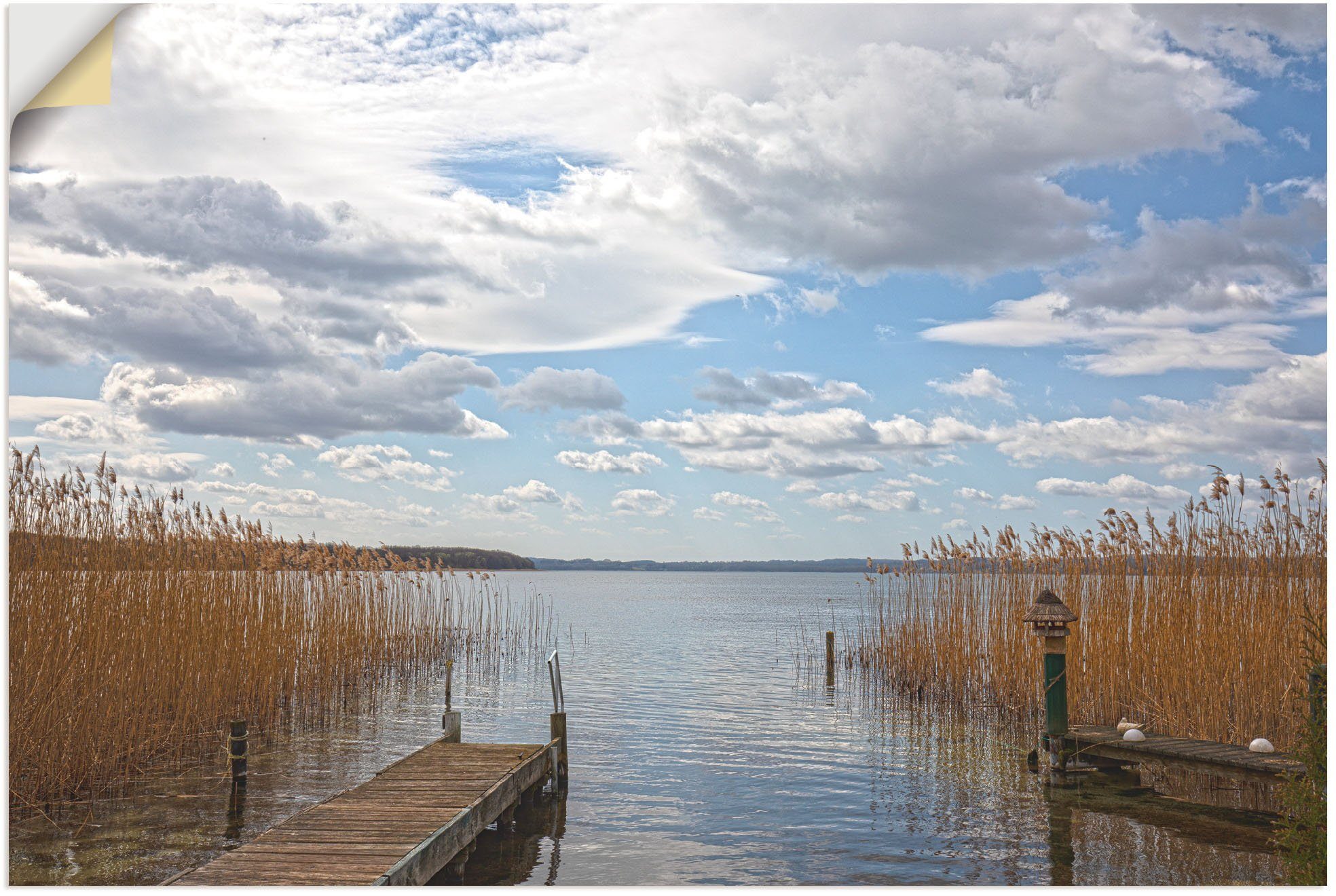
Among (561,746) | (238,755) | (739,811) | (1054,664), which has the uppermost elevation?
(1054,664)

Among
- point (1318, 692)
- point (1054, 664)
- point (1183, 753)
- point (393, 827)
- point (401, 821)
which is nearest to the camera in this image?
point (1318, 692)

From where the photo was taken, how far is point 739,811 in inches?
349

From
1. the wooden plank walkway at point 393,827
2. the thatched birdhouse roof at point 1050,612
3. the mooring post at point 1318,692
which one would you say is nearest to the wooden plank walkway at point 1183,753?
the thatched birdhouse roof at point 1050,612

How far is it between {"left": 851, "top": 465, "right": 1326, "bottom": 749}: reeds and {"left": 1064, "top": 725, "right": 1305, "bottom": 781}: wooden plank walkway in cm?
91

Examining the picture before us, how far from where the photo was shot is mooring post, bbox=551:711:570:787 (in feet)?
30.5

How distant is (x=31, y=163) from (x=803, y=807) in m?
7.75

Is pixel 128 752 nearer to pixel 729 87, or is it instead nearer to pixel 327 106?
pixel 327 106

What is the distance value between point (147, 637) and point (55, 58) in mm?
5740

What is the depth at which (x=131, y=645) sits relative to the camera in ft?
27.9

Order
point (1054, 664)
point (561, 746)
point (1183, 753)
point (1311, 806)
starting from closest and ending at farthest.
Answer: point (1311, 806) < point (1183, 753) < point (1054, 664) < point (561, 746)

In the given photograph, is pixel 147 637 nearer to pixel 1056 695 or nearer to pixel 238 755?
pixel 238 755

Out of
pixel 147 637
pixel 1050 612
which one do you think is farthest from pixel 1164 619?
pixel 147 637

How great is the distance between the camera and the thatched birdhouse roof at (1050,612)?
9312 mm

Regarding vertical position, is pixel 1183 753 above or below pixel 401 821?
above
